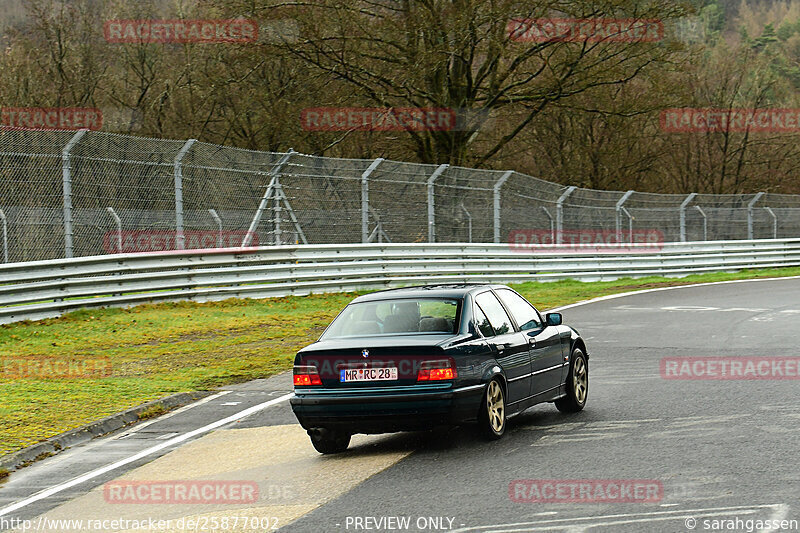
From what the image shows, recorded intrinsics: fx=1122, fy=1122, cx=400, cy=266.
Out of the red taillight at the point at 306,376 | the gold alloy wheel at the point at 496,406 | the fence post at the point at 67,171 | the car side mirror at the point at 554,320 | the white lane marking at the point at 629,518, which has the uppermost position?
the fence post at the point at 67,171

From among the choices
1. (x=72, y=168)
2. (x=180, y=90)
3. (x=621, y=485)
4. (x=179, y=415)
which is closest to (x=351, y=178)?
(x=72, y=168)

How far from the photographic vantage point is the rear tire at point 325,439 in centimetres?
850

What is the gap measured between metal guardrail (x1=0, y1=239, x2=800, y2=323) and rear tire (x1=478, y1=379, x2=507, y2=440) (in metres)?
10.5

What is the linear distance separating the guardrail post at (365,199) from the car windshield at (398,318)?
1484 cm

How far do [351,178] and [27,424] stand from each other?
1438cm

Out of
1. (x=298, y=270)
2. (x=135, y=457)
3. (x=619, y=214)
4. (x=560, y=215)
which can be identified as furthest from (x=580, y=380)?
(x=619, y=214)

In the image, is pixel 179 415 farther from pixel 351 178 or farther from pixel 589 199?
pixel 589 199

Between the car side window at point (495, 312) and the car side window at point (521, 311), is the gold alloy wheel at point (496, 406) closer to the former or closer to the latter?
the car side window at point (495, 312)

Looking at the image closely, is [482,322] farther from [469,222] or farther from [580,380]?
[469,222]

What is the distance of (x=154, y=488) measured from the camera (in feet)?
24.8

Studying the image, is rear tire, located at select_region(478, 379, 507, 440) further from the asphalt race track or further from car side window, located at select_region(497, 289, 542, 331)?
car side window, located at select_region(497, 289, 542, 331)

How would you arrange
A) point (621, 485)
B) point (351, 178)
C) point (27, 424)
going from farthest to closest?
1. point (351, 178)
2. point (27, 424)
3. point (621, 485)

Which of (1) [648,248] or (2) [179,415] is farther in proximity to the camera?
(1) [648,248]

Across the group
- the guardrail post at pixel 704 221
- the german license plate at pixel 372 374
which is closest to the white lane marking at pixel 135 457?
the german license plate at pixel 372 374
